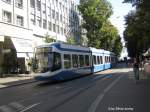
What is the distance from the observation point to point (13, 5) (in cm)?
4338

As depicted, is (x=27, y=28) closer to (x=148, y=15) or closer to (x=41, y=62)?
(x=41, y=62)

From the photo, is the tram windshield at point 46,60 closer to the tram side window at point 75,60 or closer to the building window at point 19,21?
the tram side window at point 75,60

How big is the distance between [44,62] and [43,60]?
0.24 meters

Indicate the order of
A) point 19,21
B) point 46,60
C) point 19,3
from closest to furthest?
point 46,60 < point 19,21 < point 19,3

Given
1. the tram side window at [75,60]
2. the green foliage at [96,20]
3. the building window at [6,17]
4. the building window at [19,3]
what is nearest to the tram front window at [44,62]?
the tram side window at [75,60]

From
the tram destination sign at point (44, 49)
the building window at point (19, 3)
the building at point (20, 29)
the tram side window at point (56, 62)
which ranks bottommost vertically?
the tram side window at point (56, 62)

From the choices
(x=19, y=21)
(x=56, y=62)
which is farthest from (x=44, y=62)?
(x=19, y=21)

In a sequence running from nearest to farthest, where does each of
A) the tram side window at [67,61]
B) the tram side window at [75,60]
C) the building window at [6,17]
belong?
1. the tram side window at [67,61]
2. the tram side window at [75,60]
3. the building window at [6,17]

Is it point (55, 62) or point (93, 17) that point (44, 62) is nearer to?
point (55, 62)

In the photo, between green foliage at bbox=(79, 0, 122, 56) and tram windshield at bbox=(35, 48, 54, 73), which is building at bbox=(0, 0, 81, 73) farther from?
green foliage at bbox=(79, 0, 122, 56)

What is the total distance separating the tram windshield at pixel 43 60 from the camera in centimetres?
2473

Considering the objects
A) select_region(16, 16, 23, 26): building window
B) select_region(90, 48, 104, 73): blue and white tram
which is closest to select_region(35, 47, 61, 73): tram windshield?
select_region(90, 48, 104, 73): blue and white tram

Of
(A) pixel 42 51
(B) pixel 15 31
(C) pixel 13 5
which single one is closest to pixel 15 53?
(B) pixel 15 31

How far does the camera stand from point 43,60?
82.3 ft
